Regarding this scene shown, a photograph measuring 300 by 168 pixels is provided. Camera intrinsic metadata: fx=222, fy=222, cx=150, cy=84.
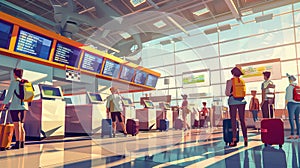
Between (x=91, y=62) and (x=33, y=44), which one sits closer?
(x=33, y=44)

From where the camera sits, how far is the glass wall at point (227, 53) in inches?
426

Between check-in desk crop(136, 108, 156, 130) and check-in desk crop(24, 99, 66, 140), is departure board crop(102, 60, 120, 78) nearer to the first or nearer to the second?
check-in desk crop(136, 108, 156, 130)

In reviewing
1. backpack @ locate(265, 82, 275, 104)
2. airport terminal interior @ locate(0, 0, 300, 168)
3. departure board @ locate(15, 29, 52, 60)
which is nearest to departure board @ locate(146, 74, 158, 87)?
airport terminal interior @ locate(0, 0, 300, 168)

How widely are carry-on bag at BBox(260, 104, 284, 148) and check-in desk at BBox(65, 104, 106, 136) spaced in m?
3.54

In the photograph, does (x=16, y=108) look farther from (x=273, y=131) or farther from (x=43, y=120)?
(x=273, y=131)

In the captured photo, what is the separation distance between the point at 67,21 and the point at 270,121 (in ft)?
18.8

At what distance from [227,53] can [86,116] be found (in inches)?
394

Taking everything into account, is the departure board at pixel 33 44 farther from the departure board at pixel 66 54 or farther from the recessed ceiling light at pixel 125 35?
the recessed ceiling light at pixel 125 35

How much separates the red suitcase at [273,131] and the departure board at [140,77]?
544 cm

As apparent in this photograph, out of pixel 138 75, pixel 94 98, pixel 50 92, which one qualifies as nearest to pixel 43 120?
pixel 50 92

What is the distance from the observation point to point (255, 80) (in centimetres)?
1146

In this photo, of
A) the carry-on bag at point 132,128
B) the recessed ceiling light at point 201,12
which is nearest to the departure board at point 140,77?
the carry-on bag at point 132,128

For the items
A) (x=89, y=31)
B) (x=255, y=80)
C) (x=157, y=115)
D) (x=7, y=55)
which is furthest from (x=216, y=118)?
(x=7, y=55)

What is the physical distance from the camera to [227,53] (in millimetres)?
12852
